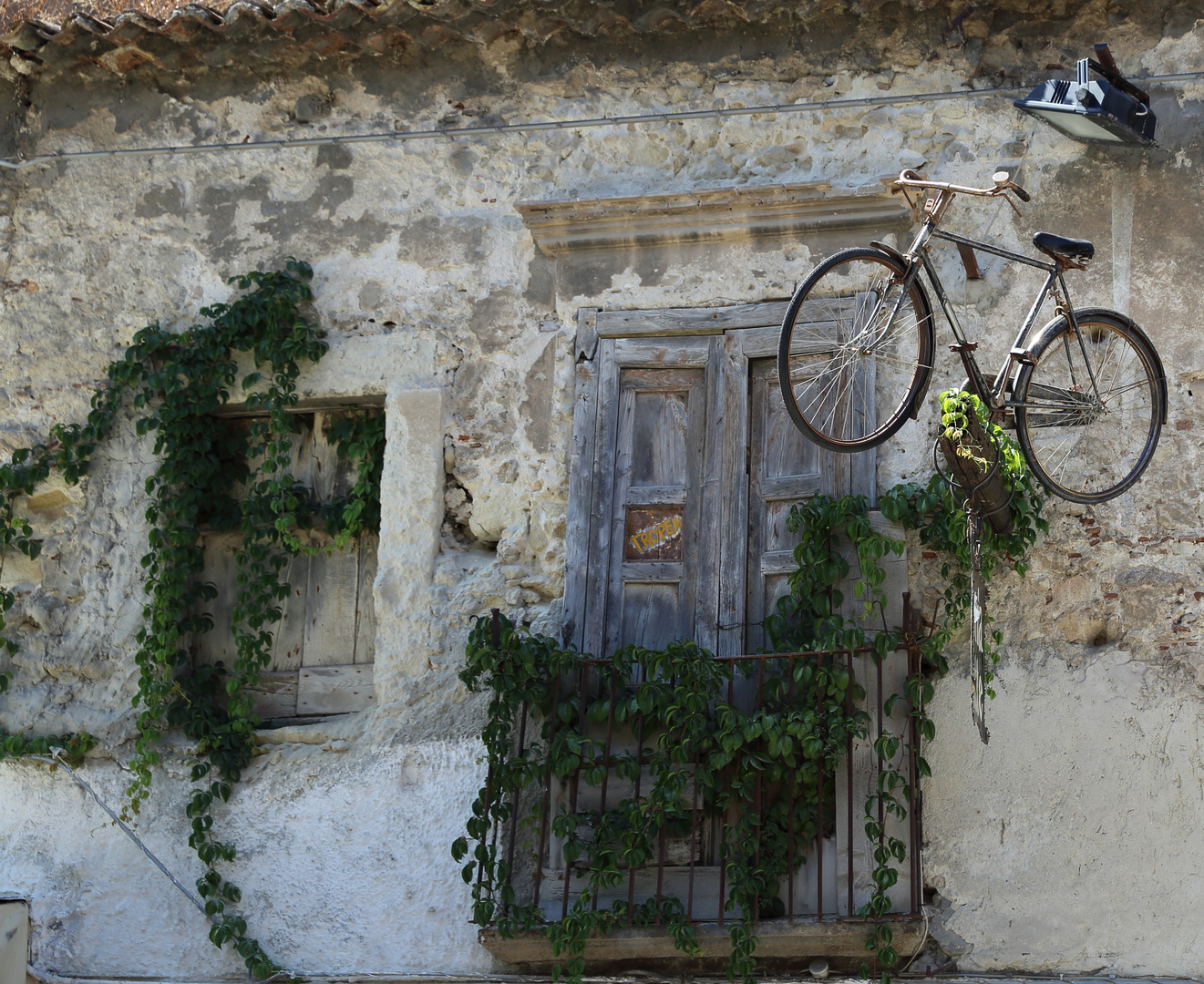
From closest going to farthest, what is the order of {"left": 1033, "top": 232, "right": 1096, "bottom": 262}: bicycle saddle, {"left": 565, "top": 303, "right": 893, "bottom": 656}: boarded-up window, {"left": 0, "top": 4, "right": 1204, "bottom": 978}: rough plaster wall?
{"left": 1033, "top": 232, "right": 1096, "bottom": 262}: bicycle saddle → {"left": 0, "top": 4, "right": 1204, "bottom": 978}: rough plaster wall → {"left": 565, "top": 303, "right": 893, "bottom": 656}: boarded-up window

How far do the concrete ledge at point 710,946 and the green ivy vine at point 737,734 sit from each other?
5 cm

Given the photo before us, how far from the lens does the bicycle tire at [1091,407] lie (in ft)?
17.6

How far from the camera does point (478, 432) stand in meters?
6.43

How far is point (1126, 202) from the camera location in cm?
609

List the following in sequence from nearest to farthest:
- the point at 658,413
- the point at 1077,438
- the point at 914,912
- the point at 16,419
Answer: the point at 914,912 < the point at 1077,438 < the point at 658,413 < the point at 16,419

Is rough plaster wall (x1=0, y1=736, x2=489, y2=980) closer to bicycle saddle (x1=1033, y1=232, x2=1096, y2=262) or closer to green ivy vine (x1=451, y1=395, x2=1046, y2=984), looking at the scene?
green ivy vine (x1=451, y1=395, x2=1046, y2=984)

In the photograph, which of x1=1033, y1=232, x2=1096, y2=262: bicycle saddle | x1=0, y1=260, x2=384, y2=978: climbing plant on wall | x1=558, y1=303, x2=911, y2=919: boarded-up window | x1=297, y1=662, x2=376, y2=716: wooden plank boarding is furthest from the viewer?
x1=297, y1=662, x2=376, y2=716: wooden plank boarding

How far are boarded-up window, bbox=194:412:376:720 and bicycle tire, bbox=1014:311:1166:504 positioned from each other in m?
2.77

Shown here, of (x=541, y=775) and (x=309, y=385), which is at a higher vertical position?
(x=309, y=385)

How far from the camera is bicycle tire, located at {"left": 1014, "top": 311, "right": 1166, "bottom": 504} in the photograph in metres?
5.37

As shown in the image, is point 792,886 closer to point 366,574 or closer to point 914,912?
point 914,912

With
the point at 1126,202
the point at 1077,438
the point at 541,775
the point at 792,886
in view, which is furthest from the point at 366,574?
the point at 1126,202

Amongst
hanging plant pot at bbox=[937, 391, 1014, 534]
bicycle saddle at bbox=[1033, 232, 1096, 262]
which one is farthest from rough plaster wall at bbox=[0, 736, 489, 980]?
bicycle saddle at bbox=[1033, 232, 1096, 262]

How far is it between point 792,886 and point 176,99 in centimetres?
431
